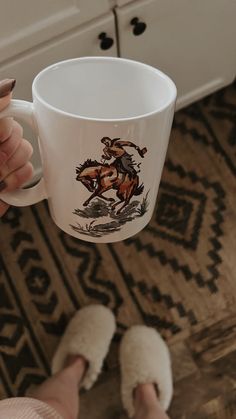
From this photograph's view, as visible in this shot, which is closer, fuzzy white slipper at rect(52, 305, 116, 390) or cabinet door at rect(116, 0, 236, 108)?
cabinet door at rect(116, 0, 236, 108)

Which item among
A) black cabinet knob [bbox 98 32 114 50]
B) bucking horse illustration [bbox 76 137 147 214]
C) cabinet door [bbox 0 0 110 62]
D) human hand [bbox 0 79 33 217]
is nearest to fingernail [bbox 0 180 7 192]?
human hand [bbox 0 79 33 217]

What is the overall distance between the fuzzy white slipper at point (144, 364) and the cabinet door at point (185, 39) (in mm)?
491

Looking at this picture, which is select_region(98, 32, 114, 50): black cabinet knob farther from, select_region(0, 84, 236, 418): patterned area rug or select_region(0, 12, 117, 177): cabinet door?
select_region(0, 84, 236, 418): patterned area rug

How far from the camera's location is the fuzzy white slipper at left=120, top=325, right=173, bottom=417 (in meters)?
1.07

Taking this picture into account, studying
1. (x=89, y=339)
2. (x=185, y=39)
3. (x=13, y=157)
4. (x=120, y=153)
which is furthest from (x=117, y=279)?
(x=120, y=153)

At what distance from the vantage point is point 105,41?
31.3 inches

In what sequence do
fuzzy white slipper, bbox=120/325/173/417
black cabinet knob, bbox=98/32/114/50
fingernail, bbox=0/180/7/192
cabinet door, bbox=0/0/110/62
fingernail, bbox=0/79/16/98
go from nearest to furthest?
fingernail, bbox=0/79/16/98
fingernail, bbox=0/180/7/192
cabinet door, bbox=0/0/110/62
black cabinet knob, bbox=98/32/114/50
fuzzy white slipper, bbox=120/325/173/417

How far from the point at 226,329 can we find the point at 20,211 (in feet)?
1.65

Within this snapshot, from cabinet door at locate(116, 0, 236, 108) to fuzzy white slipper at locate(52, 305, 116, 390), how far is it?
0.47 metres

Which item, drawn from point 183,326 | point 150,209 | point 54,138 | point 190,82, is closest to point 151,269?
point 183,326

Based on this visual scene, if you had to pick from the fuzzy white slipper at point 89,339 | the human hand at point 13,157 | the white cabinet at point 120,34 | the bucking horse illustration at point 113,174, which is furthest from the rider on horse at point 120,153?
the fuzzy white slipper at point 89,339

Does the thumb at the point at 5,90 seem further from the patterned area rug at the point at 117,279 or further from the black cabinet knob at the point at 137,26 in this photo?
the patterned area rug at the point at 117,279

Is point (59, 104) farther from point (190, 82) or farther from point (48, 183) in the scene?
point (190, 82)

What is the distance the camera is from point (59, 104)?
1.65 feet
